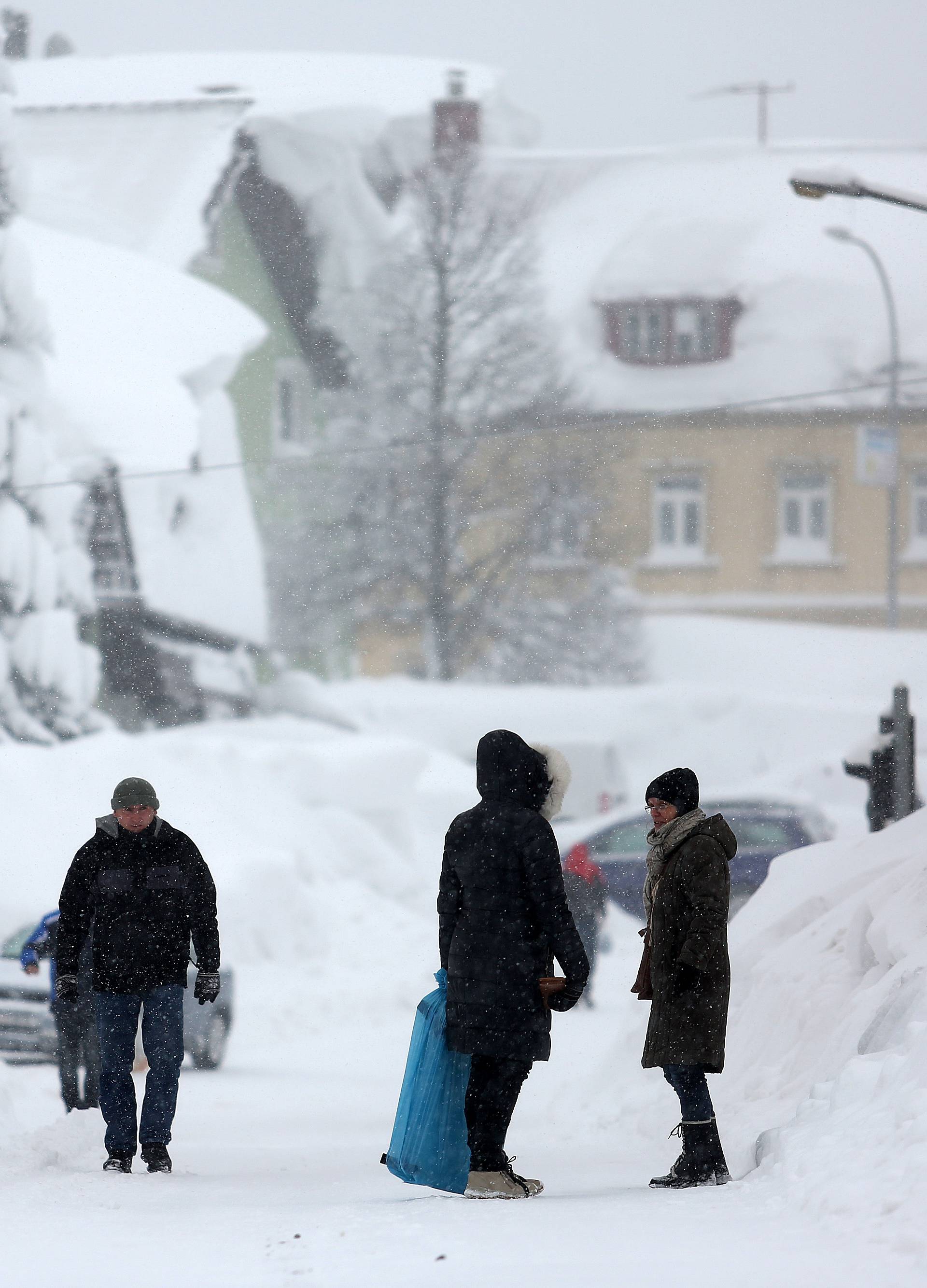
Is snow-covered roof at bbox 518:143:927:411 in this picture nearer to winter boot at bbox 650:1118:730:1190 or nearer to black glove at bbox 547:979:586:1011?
winter boot at bbox 650:1118:730:1190

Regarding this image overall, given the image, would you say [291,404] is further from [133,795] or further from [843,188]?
[133,795]

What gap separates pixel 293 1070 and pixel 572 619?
22010 millimetres

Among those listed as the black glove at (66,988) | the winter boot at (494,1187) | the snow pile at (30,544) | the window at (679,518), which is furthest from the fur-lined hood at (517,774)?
the window at (679,518)

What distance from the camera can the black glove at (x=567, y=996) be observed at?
510 cm

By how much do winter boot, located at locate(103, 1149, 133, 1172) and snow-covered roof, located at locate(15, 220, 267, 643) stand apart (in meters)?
18.2

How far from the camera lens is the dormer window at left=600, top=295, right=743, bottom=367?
3631 centimetres

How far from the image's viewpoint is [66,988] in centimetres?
609

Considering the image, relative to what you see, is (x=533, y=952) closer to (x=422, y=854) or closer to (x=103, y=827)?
(x=103, y=827)

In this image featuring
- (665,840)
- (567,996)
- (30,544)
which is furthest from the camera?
(30,544)

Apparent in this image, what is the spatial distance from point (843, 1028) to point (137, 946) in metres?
2.49

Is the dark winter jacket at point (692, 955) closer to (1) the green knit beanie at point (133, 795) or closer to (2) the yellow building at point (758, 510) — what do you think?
(1) the green knit beanie at point (133, 795)

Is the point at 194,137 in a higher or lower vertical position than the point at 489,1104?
higher

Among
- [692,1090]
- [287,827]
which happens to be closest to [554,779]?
[692,1090]

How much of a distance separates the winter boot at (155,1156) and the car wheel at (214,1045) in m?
5.21
